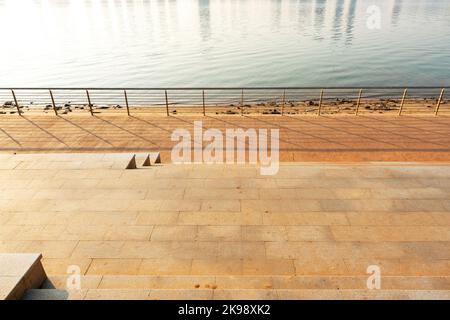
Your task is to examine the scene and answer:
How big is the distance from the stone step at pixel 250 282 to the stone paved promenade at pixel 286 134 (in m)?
4.82

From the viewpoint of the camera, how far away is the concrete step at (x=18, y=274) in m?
3.05

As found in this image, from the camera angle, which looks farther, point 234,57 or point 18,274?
point 234,57

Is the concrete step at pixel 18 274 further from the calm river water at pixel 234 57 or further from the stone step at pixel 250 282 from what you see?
the calm river water at pixel 234 57

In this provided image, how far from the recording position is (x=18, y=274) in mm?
3189

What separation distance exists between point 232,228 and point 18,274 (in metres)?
2.71

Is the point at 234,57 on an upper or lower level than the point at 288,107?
lower

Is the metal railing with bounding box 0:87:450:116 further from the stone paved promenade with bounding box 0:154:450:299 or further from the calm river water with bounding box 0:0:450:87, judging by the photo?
the stone paved promenade with bounding box 0:154:450:299

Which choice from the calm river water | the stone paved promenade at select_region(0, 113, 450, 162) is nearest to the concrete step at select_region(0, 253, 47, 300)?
the stone paved promenade at select_region(0, 113, 450, 162)

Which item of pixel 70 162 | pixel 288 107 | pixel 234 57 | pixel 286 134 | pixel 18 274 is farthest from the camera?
pixel 234 57

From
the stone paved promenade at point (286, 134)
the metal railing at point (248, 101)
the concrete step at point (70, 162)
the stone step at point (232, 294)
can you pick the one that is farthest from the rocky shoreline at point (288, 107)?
the stone step at point (232, 294)

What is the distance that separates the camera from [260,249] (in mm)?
4191

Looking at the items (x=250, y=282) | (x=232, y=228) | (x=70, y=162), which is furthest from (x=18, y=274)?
(x=70, y=162)

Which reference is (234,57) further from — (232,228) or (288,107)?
(232,228)

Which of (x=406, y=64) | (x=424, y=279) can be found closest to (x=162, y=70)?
(x=406, y=64)
